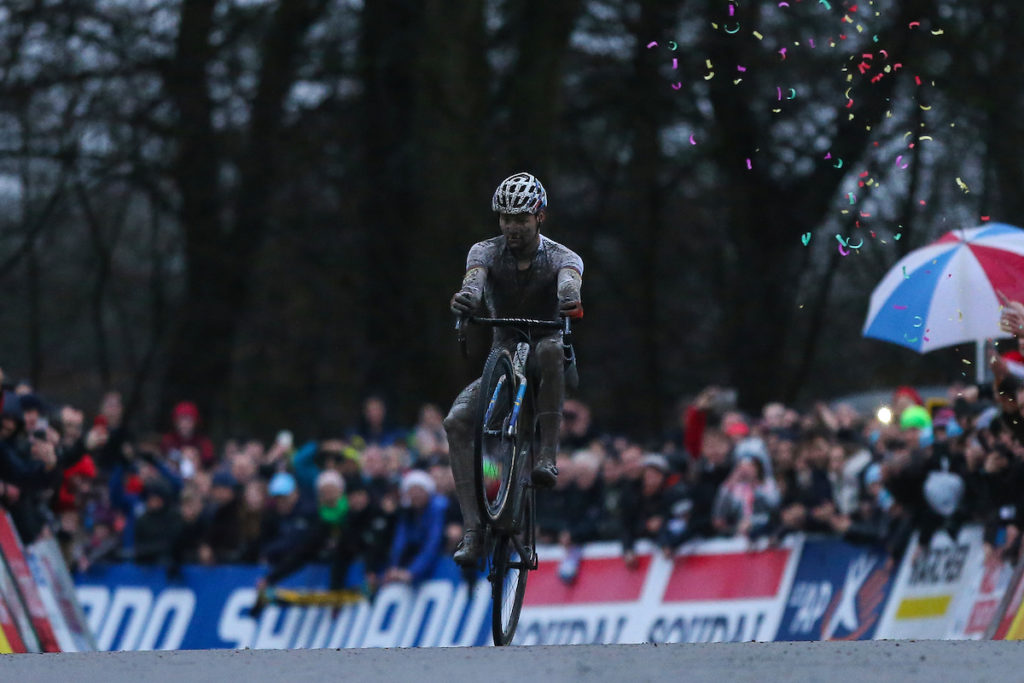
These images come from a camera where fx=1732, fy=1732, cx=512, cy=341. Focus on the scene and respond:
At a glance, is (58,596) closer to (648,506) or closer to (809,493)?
(648,506)

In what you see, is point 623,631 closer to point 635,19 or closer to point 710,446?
point 710,446

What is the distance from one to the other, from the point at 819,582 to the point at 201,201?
1190 centimetres

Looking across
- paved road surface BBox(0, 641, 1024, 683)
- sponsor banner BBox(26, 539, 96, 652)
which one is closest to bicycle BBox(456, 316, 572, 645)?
paved road surface BBox(0, 641, 1024, 683)

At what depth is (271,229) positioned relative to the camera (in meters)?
23.0

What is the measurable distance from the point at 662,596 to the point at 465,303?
5980mm

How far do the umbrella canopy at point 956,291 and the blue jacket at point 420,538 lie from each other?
491cm

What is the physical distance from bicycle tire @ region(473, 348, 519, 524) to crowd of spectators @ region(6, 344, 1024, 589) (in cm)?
303

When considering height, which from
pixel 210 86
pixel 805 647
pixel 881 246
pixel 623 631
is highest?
pixel 210 86

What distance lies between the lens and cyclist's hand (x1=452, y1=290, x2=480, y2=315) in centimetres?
877

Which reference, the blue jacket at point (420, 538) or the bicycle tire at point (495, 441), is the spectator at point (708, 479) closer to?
the blue jacket at point (420, 538)

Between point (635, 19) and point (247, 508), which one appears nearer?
point (247, 508)

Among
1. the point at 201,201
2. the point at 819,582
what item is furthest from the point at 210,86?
the point at 819,582

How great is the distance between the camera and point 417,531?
1516cm

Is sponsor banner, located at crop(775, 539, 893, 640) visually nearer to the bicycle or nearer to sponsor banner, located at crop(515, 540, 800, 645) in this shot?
sponsor banner, located at crop(515, 540, 800, 645)
